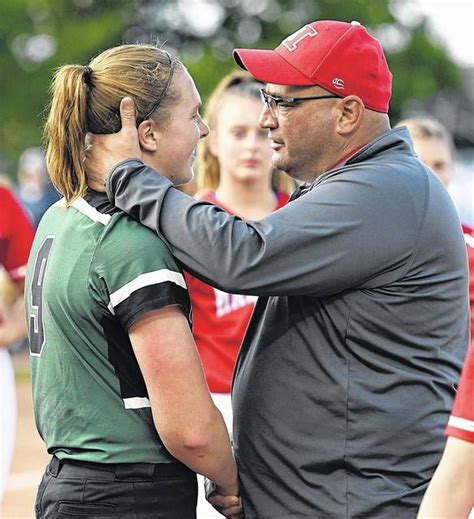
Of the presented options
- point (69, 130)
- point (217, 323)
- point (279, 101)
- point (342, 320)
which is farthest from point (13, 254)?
point (342, 320)

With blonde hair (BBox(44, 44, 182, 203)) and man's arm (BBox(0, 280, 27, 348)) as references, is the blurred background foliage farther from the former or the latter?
blonde hair (BBox(44, 44, 182, 203))

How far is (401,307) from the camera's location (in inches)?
110

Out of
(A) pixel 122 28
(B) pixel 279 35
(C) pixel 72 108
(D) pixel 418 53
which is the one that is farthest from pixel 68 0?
(C) pixel 72 108

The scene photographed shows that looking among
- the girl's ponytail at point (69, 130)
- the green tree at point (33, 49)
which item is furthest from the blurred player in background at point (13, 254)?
the green tree at point (33, 49)

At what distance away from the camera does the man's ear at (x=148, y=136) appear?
2967 millimetres

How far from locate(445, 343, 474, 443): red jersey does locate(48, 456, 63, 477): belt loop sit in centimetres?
118

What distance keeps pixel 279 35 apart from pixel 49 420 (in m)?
23.2

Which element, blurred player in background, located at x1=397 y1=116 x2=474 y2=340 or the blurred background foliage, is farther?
the blurred background foliage

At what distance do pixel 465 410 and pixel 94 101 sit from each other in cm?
134

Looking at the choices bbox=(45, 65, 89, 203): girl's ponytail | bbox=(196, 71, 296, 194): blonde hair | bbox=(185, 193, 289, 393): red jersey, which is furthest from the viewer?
bbox=(196, 71, 296, 194): blonde hair

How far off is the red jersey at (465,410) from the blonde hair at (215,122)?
2.94 meters

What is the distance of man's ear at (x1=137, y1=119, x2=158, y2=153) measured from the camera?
2.97 metres

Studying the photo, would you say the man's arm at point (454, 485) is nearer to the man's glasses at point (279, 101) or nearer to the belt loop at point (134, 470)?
the belt loop at point (134, 470)

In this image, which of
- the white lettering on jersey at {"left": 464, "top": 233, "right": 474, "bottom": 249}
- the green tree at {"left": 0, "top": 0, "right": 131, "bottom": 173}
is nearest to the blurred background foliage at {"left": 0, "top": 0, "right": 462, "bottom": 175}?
the green tree at {"left": 0, "top": 0, "right": 131, "bottom": 173}
